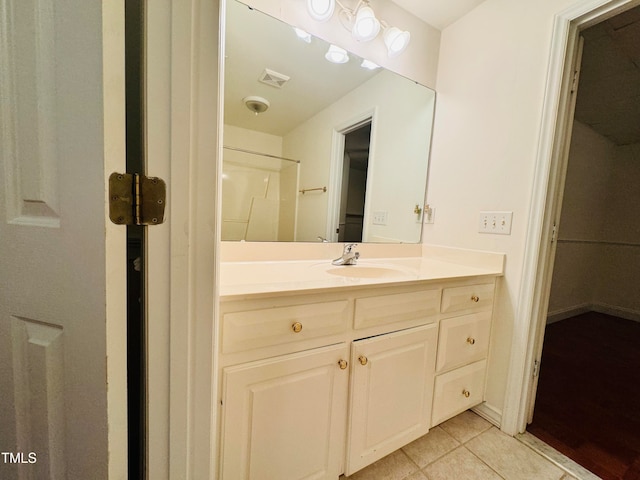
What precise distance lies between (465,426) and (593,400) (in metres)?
0.90

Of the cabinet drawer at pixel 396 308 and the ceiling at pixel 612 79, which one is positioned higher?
the ceiling at pixel 612 79

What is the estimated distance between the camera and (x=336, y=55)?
1.28 metres

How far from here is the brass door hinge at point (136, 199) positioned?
1.28 feet

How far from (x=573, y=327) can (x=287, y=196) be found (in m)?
3.23

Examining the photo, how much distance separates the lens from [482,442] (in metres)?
1.13

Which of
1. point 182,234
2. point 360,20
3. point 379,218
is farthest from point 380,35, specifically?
point 182,234

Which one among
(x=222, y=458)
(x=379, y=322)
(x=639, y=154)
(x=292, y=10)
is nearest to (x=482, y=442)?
(x=379, y=322)

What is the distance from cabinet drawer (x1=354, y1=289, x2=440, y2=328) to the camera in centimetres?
84

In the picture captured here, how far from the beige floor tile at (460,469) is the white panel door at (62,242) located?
1.08 m

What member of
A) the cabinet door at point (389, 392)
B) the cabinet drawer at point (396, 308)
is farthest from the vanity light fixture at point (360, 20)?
the cabinet door at point (389, 392)

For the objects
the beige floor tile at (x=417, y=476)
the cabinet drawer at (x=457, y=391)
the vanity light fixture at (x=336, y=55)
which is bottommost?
the beige floor tile at (x=417, y=476)

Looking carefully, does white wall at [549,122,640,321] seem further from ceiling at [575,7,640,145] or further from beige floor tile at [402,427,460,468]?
beige floor tile at [402,427,460,468]

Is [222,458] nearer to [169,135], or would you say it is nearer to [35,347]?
[35,347]

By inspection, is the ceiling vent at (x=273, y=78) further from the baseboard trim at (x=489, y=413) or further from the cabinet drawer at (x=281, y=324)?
the baseboard trim at (x=489, y=413)
